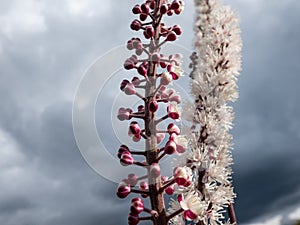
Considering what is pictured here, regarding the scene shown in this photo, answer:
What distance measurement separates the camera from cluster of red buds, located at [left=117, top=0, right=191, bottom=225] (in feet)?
8.87

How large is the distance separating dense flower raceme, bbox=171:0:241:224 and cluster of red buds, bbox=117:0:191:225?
1.07 feet

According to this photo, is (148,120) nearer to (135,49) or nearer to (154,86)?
(154,86)

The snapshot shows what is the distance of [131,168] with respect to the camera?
2.83 meters

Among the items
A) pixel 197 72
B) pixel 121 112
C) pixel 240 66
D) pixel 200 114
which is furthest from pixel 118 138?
pixel 240 66

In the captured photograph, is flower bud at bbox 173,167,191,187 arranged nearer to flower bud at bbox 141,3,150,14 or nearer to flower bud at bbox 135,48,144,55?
flower bud at bbox 135,48,144,55

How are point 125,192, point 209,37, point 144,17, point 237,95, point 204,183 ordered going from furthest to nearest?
point 209,37
point 237,95
point 204,183
point 144,17
point 125,192

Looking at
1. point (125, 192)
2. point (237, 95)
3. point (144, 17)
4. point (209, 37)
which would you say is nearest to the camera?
point (125, 192)

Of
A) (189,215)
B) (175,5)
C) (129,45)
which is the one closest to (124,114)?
(129,45)

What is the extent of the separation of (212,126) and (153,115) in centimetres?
91

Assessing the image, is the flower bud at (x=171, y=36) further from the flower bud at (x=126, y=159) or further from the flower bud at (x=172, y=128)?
the flower bud at (x=126, y=159)

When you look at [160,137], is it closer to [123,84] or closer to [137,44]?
[123,84]

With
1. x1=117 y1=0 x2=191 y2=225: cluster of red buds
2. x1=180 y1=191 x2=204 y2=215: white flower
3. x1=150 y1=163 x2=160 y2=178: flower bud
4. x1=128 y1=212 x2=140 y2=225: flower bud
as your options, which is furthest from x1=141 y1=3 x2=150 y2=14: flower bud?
x1=128 y1=212 x2=140 y2=225: flower bud

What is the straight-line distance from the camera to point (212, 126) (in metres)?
3.58

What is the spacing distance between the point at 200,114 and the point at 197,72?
586mm
